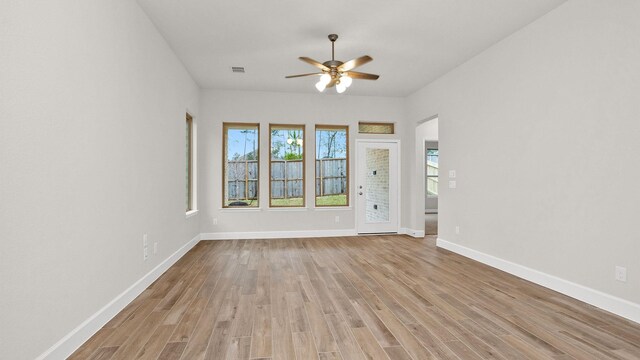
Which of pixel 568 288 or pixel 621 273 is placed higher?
pixel 621 273

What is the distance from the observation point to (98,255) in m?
2.33

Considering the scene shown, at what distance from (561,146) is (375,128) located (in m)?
3.76

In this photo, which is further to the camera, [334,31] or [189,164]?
[189,164]

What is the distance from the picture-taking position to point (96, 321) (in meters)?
2.26

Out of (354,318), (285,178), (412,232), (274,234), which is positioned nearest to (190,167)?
(285,178)

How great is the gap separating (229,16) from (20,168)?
8.26ft

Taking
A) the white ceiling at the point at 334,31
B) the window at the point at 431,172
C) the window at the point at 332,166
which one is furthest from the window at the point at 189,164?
the window at the point at 431,172

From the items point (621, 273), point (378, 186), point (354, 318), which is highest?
point (378, 186)

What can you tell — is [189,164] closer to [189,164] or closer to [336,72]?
[189,164]

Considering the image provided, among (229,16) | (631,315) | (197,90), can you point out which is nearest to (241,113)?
(197,90)

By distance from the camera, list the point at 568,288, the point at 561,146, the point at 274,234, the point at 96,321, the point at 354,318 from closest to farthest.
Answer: the point at 96,321
the point at 354,318
the point at 568,288
the point at 561,146
the point at 274,234

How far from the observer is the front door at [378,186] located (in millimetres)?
6496

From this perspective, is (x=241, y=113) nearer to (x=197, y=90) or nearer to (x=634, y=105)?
(x=197, y=90)

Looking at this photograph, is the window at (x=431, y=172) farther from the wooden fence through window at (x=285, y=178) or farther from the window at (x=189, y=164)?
the window at (x=189, y=164)
